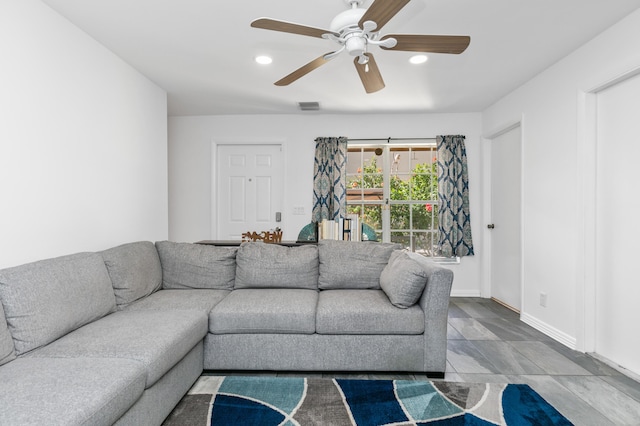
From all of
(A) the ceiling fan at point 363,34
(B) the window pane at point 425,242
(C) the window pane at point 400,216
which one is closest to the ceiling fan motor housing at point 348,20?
(A) the ceiling fan at point 363,34

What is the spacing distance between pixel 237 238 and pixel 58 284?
2.94m

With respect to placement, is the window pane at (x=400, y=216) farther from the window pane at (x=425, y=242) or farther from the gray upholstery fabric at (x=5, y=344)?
the gray upholstery fabric at (x=5, y=344)

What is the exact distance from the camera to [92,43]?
2643 millimetres

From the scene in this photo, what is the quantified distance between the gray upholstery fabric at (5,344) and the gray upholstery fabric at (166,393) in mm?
615

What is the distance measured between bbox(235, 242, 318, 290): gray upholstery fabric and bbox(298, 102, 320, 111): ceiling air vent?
2.06 metres

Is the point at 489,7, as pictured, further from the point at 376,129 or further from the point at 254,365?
the point at 254,365

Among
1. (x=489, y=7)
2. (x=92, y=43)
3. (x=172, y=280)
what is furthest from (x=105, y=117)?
(x=489, y=7)

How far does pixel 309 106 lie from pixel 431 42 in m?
2.49

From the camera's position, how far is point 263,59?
2.97 meters

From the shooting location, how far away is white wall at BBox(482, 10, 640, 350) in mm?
2582

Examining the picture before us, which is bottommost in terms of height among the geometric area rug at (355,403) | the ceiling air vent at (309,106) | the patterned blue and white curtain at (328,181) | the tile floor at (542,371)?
the tile floor at (542,371)

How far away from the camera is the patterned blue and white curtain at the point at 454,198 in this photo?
A: 14.9 feet

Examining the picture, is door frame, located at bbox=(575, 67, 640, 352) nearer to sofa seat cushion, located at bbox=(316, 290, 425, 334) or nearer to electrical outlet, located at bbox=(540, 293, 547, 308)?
electrical outlet, located at bbox=(540, 293, 547, 308)

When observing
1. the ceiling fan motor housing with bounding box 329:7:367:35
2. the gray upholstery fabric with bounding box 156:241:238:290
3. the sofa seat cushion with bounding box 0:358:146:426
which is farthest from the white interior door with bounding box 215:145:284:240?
the sofa seat cushion with bounding box 0:358:146:426
